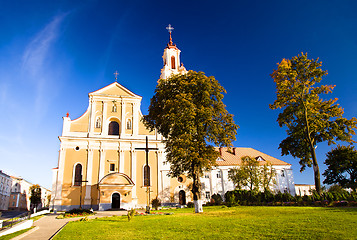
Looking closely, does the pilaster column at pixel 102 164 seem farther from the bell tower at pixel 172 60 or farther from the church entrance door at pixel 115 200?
the bell tower at pixel 172 60

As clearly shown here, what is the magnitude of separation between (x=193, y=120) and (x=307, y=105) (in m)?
11.8

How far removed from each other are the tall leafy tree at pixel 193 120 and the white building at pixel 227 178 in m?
21.5

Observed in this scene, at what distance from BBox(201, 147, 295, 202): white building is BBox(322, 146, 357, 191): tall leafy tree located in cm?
801

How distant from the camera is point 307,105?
23.2m

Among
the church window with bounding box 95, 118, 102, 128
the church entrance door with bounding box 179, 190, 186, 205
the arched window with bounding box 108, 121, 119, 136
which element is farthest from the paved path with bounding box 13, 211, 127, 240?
the church entrance door with bounding box 179, 190, 186, 205

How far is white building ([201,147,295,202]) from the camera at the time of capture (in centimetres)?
4228

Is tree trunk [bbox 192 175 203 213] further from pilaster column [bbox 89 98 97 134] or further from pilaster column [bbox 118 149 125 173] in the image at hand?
pilaster column [bbox 89 98 97 134]

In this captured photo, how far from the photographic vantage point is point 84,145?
33781mm

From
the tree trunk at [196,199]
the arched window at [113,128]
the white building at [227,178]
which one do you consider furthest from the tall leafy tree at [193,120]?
the white building at [227,178]

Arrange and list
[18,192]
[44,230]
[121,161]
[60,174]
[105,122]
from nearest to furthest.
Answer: [44,230]
[60,174]
[121,161]
[105,122]
[18,192]

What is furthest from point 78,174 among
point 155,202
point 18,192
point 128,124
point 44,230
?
point 18,192

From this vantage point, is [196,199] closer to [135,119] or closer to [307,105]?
[307,105]

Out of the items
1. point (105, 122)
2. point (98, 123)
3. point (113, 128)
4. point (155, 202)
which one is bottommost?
point (155, 202)

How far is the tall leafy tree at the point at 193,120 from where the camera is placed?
18.2 m
